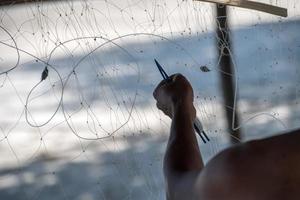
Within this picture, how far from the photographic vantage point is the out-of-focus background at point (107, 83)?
2.38 feet

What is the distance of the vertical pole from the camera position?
824 millimetres

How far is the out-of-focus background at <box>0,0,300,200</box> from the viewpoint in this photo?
2.38 ft

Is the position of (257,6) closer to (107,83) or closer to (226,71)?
(226,71)

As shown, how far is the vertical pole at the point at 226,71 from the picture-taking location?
0.82m

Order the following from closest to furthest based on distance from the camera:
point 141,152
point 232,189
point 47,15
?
point 232,189 < point 47,15 < point 141,152

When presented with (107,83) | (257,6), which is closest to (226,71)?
(257,6)

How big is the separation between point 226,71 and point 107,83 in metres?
0.24

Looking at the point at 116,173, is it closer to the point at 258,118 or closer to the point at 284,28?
the point at 258,118

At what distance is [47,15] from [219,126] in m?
0.40

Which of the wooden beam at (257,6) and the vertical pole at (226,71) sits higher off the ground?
the wooden beam at (257,6)

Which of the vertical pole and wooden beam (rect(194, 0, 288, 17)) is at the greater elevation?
wooden beam (rect(194, 0, 288, 17))

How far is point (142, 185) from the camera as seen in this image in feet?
2.75

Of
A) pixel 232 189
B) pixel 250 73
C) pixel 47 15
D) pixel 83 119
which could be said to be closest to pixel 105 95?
Result: pixel 83 119

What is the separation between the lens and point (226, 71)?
86 cm
